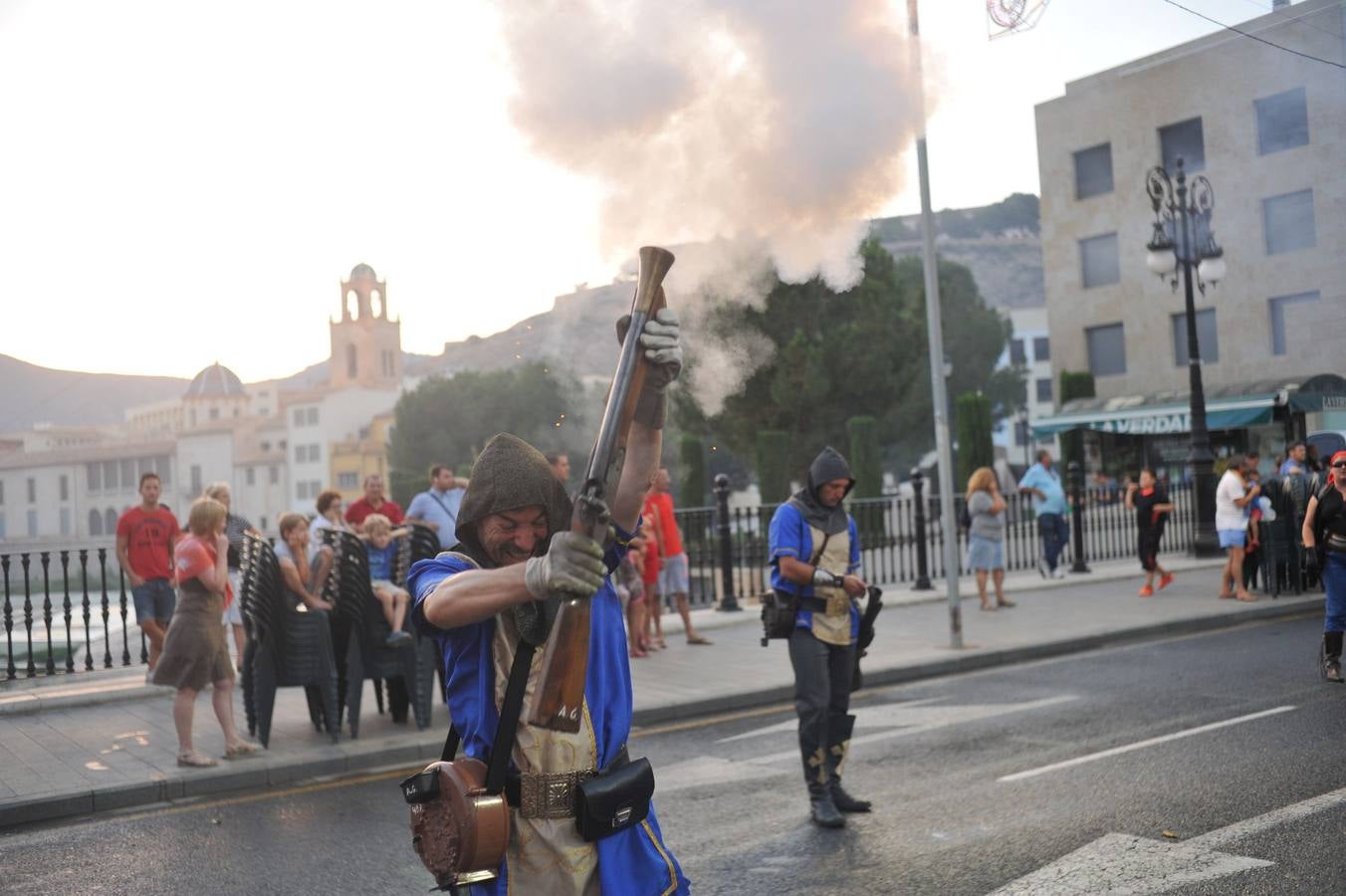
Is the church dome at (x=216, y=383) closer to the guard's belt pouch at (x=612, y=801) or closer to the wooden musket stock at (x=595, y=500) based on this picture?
the guard's belt pouch at (x=612, y=801)

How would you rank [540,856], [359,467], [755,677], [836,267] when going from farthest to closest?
[359,467] < [755,677] < [836,267] < [540,856]

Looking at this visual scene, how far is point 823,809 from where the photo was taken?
6.00 meters

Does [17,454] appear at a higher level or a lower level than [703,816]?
higher

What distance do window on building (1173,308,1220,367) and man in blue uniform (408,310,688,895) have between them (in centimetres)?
2748

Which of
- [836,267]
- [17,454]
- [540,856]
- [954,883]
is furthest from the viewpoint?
[17,454]

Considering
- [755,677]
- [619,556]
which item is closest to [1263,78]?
[755,677]

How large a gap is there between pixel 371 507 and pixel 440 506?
120 centimetres

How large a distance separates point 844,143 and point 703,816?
4394mm

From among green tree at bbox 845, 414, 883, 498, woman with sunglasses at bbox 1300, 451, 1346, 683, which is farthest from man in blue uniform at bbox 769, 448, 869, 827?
green tree at bbox 845, 414, 883, 498

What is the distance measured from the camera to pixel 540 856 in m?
2.70

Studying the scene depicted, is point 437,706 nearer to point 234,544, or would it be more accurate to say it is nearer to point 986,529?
point 234,544

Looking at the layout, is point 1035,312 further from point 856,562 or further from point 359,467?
point 856,562

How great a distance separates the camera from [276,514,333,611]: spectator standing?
27.4ft

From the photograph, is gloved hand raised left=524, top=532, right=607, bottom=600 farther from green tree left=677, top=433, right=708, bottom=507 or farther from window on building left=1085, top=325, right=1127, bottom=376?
window on building left=1085, top=325, right=1127, bottom=376
